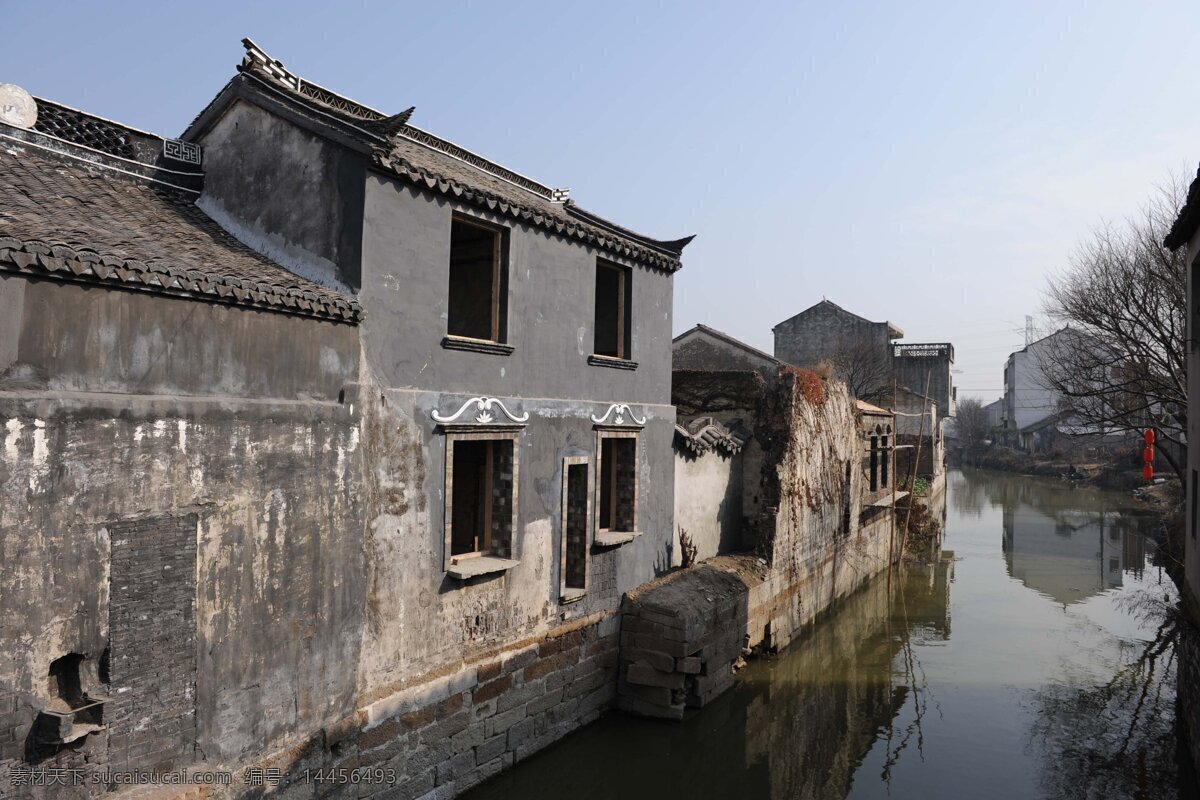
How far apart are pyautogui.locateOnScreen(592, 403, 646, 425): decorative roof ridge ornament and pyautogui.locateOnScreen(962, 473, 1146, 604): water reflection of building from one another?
39.6 ft

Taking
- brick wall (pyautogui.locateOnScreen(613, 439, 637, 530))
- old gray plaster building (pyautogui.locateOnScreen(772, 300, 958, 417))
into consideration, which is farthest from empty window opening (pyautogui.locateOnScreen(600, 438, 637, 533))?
old gray plaster building (pyautogui.locateOnScreen(772, 300, 958, 417))

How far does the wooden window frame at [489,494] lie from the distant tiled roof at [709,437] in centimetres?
392

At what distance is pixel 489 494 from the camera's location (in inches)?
346

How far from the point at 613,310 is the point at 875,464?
430 inches

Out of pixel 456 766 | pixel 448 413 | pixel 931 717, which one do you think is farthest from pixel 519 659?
pixel 931 717

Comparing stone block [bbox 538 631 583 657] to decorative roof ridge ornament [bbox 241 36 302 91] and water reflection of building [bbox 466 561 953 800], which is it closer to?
water reflection of building [bbox 466 561 953 800]

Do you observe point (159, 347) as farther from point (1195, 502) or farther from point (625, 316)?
point (1195, 502)

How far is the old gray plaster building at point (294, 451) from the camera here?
5133mm

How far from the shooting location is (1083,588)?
60.6 feet

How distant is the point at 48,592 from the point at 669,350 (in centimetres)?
840

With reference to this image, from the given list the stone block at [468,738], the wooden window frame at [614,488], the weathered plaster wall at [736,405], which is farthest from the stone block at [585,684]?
the weathered plaster wall at [736,405]

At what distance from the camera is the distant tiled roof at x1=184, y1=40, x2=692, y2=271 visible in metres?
7.23

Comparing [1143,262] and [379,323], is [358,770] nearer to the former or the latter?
[379,323]

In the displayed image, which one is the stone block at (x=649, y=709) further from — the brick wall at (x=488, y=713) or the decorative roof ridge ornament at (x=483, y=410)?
the decorative roof ridge ornament at (x=483, y=410)
